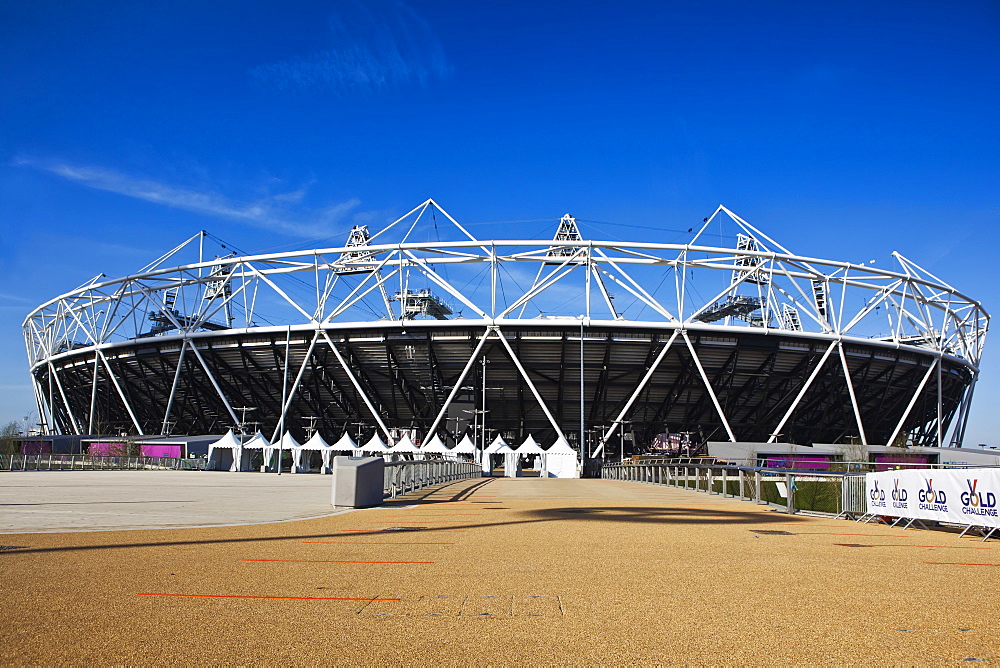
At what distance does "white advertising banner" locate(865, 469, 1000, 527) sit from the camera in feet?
40.3

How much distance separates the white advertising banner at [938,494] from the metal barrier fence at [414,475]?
440 inches

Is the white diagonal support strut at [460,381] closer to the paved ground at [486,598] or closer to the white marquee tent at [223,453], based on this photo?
the white marquee tent at [223,453]

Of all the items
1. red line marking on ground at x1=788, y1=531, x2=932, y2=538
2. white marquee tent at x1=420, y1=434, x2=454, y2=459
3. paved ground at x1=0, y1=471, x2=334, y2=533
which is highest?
white marquee tent at x1=420, y1=434, x2=454, y2=459

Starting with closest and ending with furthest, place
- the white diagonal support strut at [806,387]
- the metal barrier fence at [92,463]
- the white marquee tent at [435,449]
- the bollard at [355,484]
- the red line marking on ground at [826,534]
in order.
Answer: the red line marking on ground at [826,534] → the bollard at [355,484] → the metal barrier fence at [92,463] → the white marquee tent at [435,449] → the white diagonal support strut at [806,387]

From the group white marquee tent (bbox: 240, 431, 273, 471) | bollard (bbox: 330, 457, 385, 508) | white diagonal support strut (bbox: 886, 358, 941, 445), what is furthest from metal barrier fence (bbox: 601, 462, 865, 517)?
white diagonal support strut (bbox: 886, 358, 941, 445)

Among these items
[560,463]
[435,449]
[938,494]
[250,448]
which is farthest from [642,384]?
[938,494]

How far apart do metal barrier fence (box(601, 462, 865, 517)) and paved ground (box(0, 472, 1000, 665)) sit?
15.2 ft

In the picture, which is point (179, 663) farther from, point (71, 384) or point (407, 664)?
point (71, 384)

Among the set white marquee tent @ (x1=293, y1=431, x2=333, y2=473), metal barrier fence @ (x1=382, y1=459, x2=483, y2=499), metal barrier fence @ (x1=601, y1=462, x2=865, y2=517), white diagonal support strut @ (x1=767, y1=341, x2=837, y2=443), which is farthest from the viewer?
white diagonal support strut @ (x1=767, y1=341, x2=837, y2=443)

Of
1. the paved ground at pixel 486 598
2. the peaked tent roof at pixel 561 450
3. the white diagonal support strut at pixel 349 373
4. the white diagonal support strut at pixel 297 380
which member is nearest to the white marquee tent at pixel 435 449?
the peaked tent roof at pixel 561 450

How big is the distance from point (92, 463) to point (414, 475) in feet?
99.6

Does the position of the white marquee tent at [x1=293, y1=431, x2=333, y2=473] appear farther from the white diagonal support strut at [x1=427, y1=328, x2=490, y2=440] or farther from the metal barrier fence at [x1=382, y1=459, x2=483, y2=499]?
the metal barrier fence at [x1=382, y1=459, x2=483, y2=499]

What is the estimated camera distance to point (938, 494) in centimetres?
1355

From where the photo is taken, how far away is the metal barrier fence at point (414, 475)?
64.1 feet
